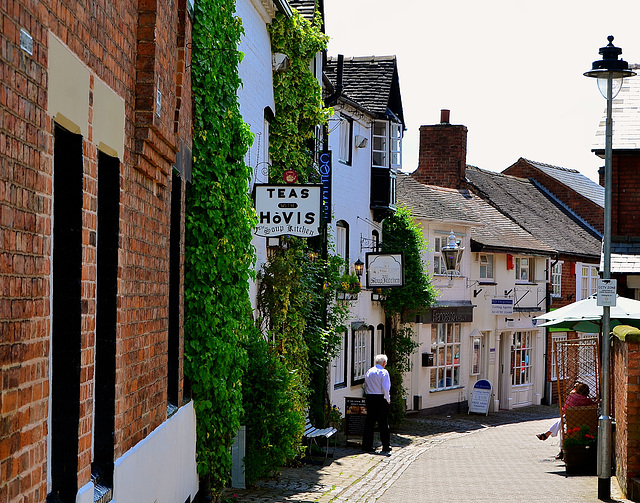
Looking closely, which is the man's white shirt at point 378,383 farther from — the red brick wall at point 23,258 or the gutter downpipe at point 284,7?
the red brick wall at point 23,258

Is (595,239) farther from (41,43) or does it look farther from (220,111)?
(41,43)

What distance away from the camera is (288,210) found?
39.9 feet

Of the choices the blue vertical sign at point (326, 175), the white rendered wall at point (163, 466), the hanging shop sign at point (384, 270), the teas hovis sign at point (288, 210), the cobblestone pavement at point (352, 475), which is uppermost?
the blue vertical sign at point (326, 175)

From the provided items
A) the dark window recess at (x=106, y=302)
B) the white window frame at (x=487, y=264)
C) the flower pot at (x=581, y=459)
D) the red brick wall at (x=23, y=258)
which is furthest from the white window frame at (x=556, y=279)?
the red brick wall at (x=23, y=258)

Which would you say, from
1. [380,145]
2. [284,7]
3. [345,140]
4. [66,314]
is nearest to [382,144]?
[380,145]

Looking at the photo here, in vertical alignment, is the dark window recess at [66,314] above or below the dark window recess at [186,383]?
above

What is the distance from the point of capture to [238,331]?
984cm

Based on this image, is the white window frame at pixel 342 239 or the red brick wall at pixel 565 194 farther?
the red brick wall at pixel 565 194

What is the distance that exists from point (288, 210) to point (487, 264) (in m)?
20.7

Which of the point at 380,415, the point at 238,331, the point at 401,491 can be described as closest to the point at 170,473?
the point at 238,331

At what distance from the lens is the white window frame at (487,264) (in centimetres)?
3169

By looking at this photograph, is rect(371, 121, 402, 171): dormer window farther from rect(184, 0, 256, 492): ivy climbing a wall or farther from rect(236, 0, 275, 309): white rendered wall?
rect(184, 0, 256, 492): ivy climbing a wall

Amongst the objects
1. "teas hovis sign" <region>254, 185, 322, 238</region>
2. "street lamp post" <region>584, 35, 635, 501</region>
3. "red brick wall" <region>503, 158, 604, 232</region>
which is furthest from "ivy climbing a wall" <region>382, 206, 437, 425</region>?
"red brick wall" <region>503, 158, 604, 232</region>

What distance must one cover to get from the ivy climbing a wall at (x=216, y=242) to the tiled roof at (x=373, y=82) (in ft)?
51.9
